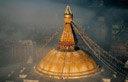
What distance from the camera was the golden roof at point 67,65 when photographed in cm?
1905

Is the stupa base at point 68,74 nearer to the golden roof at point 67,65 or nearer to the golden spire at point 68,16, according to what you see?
the golden roof at point 67,65

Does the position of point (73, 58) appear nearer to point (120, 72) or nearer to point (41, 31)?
point (120, 72)

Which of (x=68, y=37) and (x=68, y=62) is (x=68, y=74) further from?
(x=68, y=37)

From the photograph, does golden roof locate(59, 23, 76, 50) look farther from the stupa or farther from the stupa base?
the stupa base

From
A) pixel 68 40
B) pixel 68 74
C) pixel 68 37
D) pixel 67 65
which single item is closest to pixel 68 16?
pixel 68 37

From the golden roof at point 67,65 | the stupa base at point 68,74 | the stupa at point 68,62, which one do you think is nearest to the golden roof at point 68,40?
the stupa at point 68,62

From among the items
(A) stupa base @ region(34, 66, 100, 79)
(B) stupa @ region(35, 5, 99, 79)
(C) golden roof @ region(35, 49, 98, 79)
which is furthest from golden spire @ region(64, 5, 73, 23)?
(A) stupa base @ region(34, 66, 100, 79)

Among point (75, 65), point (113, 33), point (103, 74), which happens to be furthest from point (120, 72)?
point (113, 33)

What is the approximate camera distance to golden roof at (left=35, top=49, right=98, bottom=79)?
19.0 m

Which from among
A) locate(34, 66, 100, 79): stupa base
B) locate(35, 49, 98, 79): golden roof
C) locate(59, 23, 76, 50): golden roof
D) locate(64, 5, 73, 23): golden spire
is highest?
locate(64, 5, 73, 23): golden spire

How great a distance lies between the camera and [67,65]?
63.5ft

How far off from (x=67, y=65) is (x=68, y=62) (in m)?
0.45

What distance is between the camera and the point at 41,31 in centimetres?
5997

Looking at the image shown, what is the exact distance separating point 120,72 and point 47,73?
11221 mm
